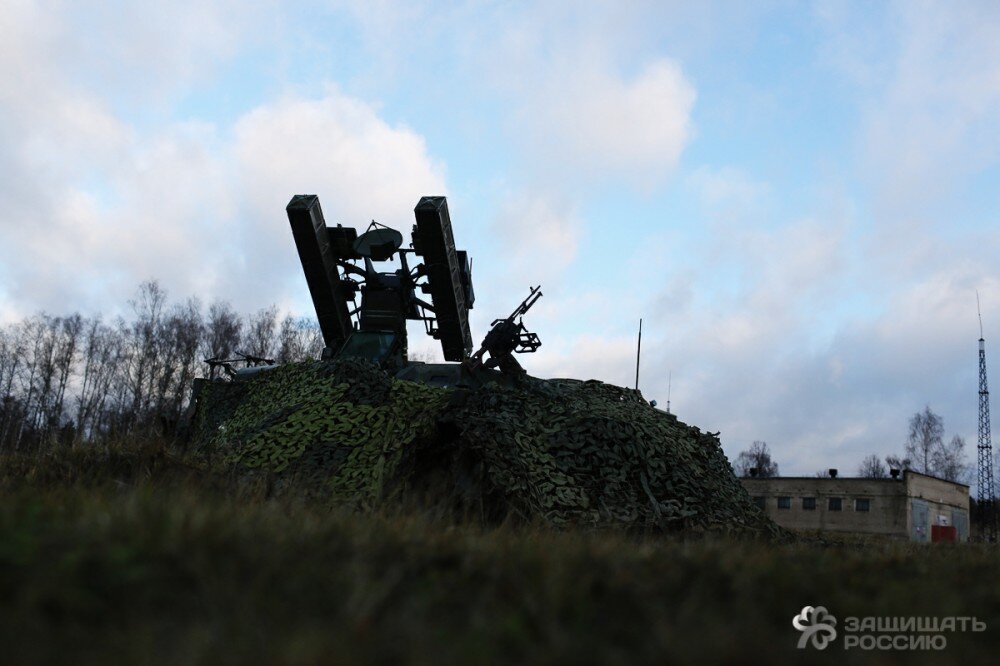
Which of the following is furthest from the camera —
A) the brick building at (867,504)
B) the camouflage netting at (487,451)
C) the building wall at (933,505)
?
the building wall at (933,505)

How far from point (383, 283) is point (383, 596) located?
11.2m

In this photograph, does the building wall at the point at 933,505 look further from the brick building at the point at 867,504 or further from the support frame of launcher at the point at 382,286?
the support frame of launcher at the point at 382,286

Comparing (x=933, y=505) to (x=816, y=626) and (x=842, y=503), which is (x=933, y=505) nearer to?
(x=842, y=503)

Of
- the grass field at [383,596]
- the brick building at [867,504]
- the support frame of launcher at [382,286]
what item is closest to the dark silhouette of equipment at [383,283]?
the support frame of launcher at [382,286]

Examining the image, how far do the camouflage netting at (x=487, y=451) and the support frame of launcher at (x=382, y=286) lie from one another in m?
1.38

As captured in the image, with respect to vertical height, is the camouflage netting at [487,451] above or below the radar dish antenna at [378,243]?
below

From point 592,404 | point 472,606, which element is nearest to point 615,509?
point 592,404

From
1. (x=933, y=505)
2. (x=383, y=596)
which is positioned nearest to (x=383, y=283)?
(x=383, y=596)

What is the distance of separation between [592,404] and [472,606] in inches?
335

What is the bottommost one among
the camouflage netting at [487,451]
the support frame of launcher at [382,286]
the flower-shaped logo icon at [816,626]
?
the flower-shaped logo icon at [816,626]

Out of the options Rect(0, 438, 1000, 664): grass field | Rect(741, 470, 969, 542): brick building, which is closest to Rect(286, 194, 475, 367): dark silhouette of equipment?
Rect(0, 438, 1000, 664): grass field

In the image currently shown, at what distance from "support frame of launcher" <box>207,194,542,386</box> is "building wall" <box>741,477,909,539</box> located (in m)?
28.5

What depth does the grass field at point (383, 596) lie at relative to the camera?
9.21ft

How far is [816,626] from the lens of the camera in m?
3.78
